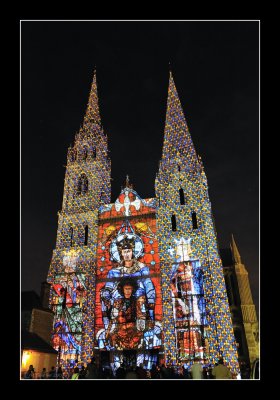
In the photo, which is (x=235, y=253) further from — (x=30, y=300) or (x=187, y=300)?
(x=30, y=300)

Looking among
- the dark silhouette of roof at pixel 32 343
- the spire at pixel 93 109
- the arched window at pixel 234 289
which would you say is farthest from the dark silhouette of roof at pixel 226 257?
the dark silhouette of roof at pixel 32 343

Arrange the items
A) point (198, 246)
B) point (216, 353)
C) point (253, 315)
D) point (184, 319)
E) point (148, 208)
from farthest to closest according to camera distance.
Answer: point (253, 315)
point (148, 208)
point (198, 246)
point (184, 319)
point (216, 353)

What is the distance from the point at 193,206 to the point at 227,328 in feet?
28.6

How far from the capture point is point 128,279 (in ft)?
81.3

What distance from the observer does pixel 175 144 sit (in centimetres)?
2869

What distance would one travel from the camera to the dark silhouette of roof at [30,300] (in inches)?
910

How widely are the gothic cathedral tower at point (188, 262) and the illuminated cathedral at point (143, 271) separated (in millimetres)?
63

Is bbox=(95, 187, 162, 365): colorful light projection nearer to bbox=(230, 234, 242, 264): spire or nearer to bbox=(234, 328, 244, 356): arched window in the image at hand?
bbox=(234, 328, 244, 356): arched window

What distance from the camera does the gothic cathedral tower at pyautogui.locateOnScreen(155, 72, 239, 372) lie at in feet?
70.6

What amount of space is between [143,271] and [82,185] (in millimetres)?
9621

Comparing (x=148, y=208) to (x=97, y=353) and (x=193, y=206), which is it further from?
(x=97, y=353)

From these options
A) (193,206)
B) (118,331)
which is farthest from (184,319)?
(193,206)

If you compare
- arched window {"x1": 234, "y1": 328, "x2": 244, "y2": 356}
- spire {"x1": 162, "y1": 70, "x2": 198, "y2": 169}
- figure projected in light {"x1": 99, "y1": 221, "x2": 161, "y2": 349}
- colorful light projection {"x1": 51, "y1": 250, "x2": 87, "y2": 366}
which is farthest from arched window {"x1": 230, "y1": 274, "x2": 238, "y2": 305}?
colorful light projection {"x1": 51, "y1": 250, "x2": 87, "y2": 366}

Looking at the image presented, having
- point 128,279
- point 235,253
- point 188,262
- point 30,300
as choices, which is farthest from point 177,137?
Result: point 235,253
